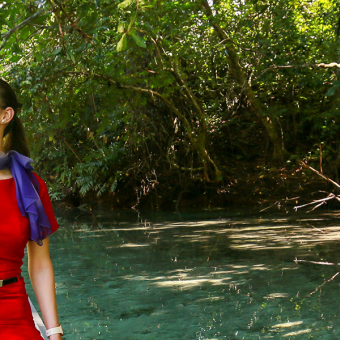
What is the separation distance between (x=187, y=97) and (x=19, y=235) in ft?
35.4

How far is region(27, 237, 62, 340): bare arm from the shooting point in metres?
1.78

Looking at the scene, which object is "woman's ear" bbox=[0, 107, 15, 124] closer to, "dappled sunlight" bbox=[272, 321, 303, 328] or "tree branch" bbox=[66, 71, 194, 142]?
"dappled sunlight" bbox=[272, 321, 303, 328]

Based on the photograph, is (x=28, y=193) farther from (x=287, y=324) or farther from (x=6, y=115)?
(x=287, y=324)

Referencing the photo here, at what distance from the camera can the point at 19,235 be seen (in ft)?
5.67

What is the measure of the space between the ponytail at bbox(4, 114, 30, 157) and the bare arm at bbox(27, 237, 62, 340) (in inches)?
14.4

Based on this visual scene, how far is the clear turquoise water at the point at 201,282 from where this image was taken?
396cm

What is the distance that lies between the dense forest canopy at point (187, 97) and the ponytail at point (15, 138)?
5.54 m

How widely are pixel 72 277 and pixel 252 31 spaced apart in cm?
778

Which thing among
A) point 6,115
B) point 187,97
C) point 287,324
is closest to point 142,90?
point 187,97

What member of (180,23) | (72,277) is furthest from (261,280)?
(180,23)

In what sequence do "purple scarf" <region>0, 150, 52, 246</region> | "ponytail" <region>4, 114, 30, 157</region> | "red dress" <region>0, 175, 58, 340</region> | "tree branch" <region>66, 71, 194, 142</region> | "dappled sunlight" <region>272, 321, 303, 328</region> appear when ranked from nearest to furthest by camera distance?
"red dress" <region>0, 175, 58, 340</region>
"purple scarf" <region>0, 150, 52, 246</region>
"ponytail" <region>4, 114, 30, 157</region>
"dappled sunlight" <region>272, 321, 303, 328</region>
"tree branch" <region>66, 71, 194, 142</region>

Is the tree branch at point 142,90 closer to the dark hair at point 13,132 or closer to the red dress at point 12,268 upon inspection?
the dark hair at point 13,132

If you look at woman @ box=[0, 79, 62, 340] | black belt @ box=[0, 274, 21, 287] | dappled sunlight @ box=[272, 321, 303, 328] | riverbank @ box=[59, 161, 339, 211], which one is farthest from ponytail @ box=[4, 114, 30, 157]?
riverbank @ box=[59, 161, 339, 211]

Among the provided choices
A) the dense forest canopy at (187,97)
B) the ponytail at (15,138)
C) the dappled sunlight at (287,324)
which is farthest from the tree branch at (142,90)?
the ponytail at (15,138)
